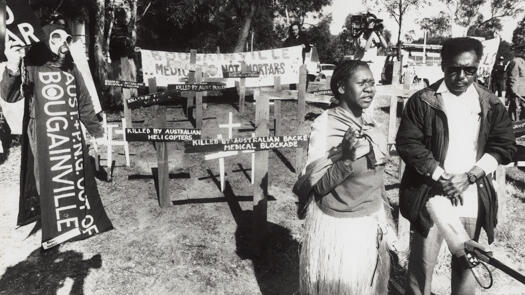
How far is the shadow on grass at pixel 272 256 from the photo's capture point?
3820 millimetres

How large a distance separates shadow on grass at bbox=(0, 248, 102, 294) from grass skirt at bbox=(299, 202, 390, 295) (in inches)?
92.8

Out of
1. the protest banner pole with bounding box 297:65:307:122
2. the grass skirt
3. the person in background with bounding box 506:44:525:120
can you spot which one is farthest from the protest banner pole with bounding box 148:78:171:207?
the person in background with bounding box 506:44:525:120

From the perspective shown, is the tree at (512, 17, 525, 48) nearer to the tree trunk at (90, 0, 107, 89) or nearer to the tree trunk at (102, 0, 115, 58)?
the tree trunk at (102, 0, 115, 58)

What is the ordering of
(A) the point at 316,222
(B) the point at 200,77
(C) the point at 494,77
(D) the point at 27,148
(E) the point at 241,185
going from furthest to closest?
(C) the point at 494,77 < (B) the point at 200,77 < (E) the point at 241,185 < (D) the point at 27,148 < (A) the point at 316,222

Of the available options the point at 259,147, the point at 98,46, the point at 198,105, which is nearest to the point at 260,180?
the point at 259,147

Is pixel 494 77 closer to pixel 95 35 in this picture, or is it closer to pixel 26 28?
pixel 95 35

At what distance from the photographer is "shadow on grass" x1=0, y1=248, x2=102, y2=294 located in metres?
3.76

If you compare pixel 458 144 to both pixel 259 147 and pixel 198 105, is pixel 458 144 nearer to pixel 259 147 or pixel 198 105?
pixel 259 147

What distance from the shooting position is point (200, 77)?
10.5 meters

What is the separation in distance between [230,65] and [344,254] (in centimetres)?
974

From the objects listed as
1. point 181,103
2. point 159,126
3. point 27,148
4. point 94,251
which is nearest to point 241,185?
point 159,126

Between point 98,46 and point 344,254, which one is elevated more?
point 98,46

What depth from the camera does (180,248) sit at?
4.39 meters

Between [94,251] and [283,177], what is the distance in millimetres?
3369
